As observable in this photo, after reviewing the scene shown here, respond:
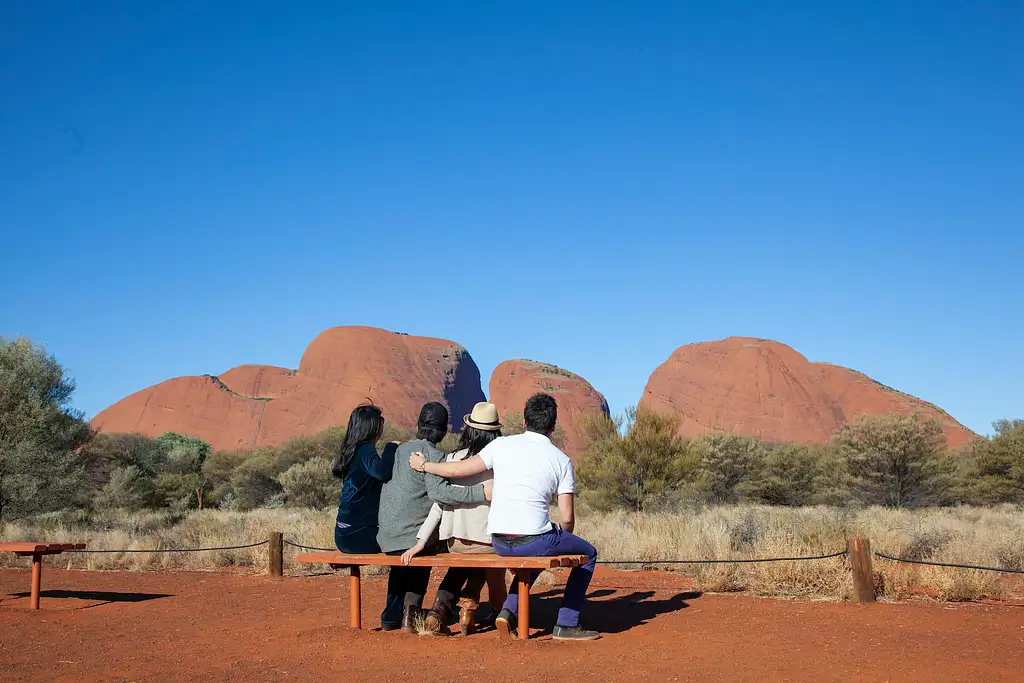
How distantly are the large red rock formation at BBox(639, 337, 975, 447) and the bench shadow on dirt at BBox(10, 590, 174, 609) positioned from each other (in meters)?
70.5

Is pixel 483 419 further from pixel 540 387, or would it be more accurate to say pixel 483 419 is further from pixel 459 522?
pixel 540 387

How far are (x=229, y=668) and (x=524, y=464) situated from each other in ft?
7.67

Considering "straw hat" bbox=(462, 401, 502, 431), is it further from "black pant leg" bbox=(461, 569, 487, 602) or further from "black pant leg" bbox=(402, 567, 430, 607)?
"black pant leg" bbox=(402, 567, 430, 607)

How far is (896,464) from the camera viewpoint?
Answer: 2553cm

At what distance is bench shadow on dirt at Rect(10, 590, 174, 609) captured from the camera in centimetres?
934

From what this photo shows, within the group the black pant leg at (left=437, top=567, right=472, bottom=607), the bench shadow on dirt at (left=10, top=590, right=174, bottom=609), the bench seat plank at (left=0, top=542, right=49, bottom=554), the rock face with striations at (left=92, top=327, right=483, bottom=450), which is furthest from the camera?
the rock face with striations at (left=92, top=327, right=483, bottom=450)

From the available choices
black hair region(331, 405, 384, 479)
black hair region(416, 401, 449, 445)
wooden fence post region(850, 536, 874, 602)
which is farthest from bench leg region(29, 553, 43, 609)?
wooden fence post region(850, 536, 874, 602)

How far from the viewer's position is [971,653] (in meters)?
5.62

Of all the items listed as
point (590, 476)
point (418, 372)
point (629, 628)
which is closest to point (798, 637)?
point (629, 628)

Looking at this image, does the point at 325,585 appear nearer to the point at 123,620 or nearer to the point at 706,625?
the point at 123,620

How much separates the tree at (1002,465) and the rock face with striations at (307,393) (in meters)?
60.5

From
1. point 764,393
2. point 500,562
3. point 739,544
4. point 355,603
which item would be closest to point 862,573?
point 739,544

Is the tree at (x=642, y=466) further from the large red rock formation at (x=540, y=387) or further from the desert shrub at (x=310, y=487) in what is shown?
the large red rock formation at (x=540, y=387)

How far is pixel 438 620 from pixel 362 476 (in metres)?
1.25
